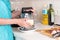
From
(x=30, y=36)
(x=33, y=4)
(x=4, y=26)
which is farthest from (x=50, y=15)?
(x=4, y=26)

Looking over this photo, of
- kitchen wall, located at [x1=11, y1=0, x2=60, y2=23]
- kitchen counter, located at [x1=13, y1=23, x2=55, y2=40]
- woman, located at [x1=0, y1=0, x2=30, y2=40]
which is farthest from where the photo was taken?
kitchen wall, located at [x1=11, y1=0, x2=60, y2=23]

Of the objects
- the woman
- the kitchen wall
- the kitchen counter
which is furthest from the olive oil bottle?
the woman

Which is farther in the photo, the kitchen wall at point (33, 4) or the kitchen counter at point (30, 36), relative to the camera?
the kitchen wall at point (33, 4)

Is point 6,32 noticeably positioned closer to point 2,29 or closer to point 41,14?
point 2,29

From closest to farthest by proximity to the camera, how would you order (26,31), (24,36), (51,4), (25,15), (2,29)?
(2,29), (24,36), (26,31), (25,15), (51,4)

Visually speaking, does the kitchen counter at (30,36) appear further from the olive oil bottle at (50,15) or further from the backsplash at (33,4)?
the backsplash at (33,4)

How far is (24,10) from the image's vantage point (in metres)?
2.03

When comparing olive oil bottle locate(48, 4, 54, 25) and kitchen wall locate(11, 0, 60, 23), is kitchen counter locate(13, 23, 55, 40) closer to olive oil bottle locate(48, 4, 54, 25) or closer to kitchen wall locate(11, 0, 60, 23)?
olive oil bottle locate(48, 4, 54, 25)

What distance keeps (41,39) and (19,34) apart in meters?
0.28

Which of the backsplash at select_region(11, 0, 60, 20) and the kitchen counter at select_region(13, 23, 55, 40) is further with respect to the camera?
the backsplash at select_region(11, 0, 60, 20)

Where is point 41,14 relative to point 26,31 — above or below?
above

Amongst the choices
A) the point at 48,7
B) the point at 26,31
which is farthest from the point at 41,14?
the point at 26,31

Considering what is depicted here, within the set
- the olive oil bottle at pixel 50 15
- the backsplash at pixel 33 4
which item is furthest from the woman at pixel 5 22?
the backsplash at pixel 33 4

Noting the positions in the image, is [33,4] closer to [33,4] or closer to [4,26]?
[33,4]
